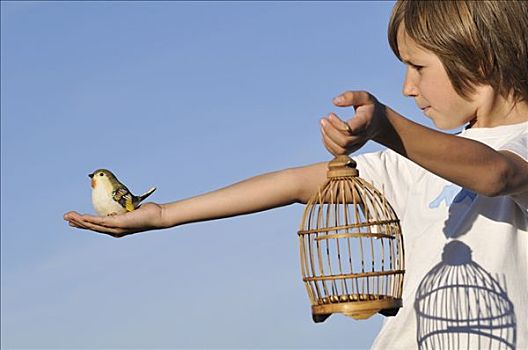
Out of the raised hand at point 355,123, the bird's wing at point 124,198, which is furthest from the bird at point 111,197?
the raised hand at point 355,123

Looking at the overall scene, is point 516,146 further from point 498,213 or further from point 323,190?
point 323,190

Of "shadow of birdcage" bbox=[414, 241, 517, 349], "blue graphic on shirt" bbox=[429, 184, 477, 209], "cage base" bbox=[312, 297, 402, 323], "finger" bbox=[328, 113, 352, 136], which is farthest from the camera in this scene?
"blue graphic on shirt" bbox=[429, 184, 477, 209]

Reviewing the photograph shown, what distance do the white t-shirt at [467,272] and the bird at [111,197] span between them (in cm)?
100

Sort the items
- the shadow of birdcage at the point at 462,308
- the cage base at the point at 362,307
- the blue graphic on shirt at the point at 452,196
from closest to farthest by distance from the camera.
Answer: the cage base at the point at 362,307, the shadow of birdcage at the point at 462,308, the blue graphic on shirt at the point at 452,196

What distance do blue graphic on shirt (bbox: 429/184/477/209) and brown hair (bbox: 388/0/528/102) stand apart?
0.34 metres

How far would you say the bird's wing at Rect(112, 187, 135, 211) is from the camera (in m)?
3.69

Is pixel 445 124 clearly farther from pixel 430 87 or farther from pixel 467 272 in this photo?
pixel 467 272

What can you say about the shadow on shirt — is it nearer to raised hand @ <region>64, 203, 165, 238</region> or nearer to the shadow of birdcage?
the shadow of birdcage

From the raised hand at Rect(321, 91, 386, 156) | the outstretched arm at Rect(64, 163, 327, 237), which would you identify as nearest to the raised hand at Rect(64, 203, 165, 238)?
the outstretched arm at Rect(64, 163, 327, 237)

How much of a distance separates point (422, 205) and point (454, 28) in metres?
0.64

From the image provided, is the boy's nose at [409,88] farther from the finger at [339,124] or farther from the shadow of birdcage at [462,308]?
the finger at [339,124]

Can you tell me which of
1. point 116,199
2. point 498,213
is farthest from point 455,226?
point 116,199

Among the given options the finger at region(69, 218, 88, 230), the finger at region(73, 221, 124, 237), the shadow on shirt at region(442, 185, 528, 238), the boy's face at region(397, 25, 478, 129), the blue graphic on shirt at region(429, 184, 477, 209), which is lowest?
the shadow on shirt at region(442, 185, 528, 238)

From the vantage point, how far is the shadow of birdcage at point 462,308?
11.7ft
